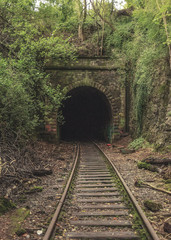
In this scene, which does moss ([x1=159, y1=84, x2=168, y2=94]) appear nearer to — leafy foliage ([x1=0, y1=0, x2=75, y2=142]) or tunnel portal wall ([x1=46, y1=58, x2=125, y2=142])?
leafy foliage ([x1=0, y1=0, x2=75, y2=142])

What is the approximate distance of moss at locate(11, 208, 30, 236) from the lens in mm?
3164

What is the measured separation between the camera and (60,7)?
1738 cm

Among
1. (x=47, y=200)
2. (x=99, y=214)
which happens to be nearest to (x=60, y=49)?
(x=47, y=200)

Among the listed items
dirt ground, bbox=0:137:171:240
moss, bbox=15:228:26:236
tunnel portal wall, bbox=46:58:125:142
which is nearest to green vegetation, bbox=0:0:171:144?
tunnel portal wall, bbox=46:58:125:142

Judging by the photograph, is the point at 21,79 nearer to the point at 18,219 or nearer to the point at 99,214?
the point at 18,219

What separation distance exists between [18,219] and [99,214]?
145 cm

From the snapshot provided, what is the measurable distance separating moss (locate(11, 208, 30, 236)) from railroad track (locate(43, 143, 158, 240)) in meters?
0.48

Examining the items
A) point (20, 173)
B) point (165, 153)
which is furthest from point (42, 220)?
point (165, 153)

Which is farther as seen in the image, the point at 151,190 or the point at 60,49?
the point at 60,49

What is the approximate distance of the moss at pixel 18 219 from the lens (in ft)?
10.4

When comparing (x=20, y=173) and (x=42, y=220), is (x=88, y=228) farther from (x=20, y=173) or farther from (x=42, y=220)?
(x=20, y=173)

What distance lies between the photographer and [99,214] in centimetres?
381

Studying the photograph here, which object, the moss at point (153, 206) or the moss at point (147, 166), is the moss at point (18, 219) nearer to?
the moss at point (153, 206)

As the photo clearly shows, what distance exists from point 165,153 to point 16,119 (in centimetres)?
537
